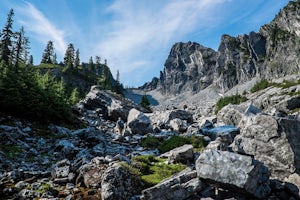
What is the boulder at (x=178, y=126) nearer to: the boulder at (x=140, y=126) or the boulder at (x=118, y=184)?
the boulder at (x=140, y=126)

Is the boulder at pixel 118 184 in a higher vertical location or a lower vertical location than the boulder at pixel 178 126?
lower

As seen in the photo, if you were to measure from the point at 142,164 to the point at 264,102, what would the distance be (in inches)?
3924

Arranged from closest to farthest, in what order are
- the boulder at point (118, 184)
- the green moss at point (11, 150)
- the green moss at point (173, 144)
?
the boulder at point (118, 184) → the green moss at point (11, 150) → the green moss at point (173, 144)

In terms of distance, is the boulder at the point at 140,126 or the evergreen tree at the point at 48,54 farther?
the evergreen tree at the point at 48,54

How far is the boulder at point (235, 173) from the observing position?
11508 mm

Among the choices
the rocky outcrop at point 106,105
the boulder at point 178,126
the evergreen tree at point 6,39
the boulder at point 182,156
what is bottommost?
the boulder at point 182,156

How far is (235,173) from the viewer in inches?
460

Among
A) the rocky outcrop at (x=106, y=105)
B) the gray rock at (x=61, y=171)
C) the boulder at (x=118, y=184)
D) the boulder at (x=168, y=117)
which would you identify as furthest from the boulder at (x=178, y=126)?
the boulder at (x=118, y=184)

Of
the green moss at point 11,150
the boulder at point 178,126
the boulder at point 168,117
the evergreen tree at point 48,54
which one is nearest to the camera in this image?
the green moss at point 11,150

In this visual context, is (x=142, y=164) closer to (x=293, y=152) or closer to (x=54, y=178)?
(x=54, y=178)

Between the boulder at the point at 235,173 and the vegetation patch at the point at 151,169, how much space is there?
12.3 feet

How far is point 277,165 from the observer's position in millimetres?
14336

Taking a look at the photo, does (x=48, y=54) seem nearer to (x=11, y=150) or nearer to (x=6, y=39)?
(x=6, y=39)

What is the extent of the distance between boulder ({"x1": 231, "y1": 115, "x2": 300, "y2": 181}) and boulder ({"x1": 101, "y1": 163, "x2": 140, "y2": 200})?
5.97 metres
